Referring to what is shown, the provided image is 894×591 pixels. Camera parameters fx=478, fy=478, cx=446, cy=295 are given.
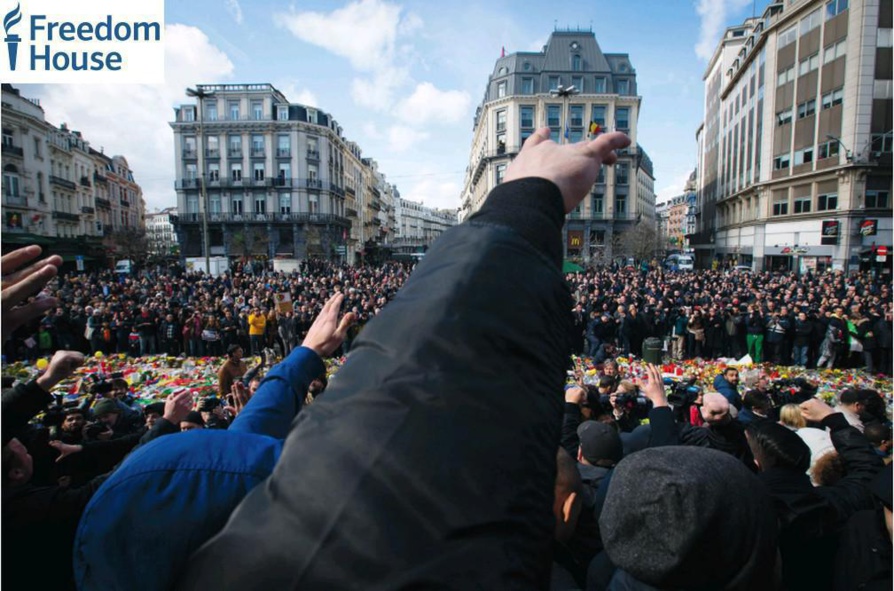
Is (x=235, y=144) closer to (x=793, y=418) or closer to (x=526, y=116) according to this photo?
(x=526, y=116)

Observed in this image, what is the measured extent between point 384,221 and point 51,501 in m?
115

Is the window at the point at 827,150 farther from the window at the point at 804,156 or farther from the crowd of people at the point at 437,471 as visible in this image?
the crowd of people at the point at 437,471

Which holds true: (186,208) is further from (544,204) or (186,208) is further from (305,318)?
(544,204)

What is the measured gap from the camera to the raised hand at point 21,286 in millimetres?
1271

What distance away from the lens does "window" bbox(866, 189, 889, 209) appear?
3255cm

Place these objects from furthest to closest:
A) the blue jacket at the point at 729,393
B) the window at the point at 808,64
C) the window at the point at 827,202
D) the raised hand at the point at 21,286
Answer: the window at the point at 808,64 < the window at the point at 827,202 < the blue jacket at the point at 729,393 < the raised hand at the point at 21,286

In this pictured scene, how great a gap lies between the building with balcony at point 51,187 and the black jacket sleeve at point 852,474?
4668cm

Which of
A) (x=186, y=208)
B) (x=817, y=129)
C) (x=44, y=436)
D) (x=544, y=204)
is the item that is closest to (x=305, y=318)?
(x=44, y=436)

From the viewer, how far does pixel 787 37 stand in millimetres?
38719

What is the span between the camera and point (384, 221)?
11519cm

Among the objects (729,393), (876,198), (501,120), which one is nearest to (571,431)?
(729,393)

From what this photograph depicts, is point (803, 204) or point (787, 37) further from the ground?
point (787, 37)

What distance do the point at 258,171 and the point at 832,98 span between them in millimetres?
55847

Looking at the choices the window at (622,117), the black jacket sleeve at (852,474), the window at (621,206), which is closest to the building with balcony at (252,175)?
the window at (621,206)
